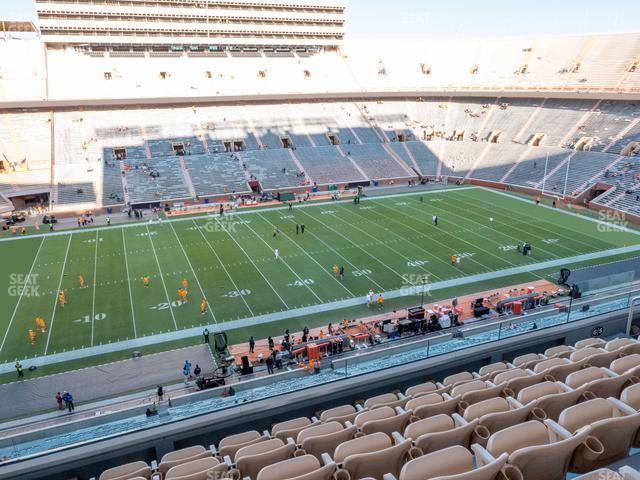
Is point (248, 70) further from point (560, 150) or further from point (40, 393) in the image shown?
point (40, 393)

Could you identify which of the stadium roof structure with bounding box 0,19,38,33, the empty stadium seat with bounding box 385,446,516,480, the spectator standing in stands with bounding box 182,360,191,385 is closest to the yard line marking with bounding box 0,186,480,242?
the spectator standing in stands with bounding box 182,360,191,385

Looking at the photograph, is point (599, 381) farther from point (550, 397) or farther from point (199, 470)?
point (199, 470)

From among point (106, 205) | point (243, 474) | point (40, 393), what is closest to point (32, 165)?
point (106, 205)

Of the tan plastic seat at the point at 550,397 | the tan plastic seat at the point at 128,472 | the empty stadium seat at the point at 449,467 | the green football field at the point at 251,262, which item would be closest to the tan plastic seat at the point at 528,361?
the tan plastic seat at the point at 550,397

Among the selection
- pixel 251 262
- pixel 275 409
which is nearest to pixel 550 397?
pixel 275 409

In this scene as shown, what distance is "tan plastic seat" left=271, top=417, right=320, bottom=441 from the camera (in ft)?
18.5

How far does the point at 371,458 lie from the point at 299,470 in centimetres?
62

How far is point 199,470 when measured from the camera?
4.76 metres

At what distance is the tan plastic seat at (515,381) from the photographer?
5867mm

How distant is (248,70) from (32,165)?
93.4 ft

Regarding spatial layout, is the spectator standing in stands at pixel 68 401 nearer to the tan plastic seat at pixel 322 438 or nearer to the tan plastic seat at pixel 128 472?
the tan plastic seat at pixel 128 472

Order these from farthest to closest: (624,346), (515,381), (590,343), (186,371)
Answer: (186,371) → (590,343) → (624,346) → (515,381)

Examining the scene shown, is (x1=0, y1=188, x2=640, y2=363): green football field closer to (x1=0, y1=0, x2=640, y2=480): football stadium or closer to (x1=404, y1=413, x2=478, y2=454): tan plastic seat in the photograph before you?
(x1=0, y1=0, x2=640, y2=480): football stadium

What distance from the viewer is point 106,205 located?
1578 inches
